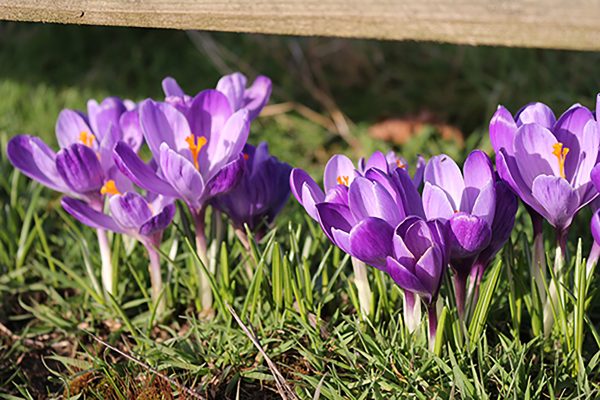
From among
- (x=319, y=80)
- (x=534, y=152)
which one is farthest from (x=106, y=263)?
(x=319, y=80)

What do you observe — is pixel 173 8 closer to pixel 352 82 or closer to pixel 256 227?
pixel 256 227

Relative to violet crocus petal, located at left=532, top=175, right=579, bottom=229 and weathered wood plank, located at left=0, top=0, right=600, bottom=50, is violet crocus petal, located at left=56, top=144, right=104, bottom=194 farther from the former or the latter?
violet crocus petal, located at left=532, top=175, right=579, bottom=229

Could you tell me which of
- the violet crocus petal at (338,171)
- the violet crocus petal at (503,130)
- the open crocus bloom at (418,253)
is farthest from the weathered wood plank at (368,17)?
the open crocus bloom at (418,253)

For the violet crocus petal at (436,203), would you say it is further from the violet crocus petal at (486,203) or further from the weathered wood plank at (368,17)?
the weathered wood plank at (368,17)

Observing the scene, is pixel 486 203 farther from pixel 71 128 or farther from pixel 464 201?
pixel 71 128

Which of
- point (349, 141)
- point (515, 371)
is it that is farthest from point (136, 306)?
point (349, 141)

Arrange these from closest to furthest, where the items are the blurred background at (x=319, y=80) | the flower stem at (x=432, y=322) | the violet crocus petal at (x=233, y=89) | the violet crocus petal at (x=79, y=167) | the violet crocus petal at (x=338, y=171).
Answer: the flower stem at (x=432, y=322), the violet crocus petal at (x=338, y=171), the violet crocus petal at (x=79, y=167), the violet crocus petal at (x=233, y=89), the blurred background at (x=319, y=80)
